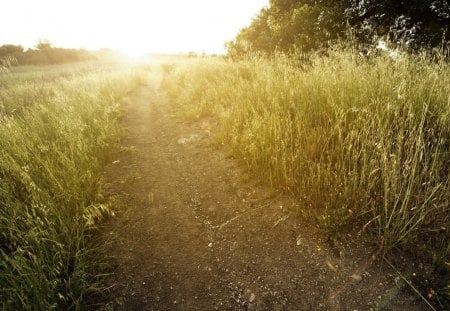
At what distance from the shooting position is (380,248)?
8.14 ft

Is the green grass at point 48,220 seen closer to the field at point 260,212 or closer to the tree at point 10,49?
the field at point 260,212

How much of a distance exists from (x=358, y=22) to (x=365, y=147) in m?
7.05

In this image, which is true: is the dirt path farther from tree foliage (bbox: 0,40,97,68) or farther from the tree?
the tree

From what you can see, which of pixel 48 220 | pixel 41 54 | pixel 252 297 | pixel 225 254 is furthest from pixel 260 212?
pixel 41 54

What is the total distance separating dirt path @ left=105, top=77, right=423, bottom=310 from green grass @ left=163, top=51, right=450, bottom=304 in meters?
0.30

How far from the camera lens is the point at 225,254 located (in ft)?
9.43

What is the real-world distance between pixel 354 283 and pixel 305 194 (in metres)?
1.08

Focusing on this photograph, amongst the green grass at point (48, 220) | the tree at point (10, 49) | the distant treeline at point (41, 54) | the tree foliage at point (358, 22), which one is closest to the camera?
the green grass at point (48, 220)

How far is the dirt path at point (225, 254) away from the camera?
7.70ft

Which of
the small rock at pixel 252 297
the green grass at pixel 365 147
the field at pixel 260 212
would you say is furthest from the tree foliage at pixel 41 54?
the small rock at pixel 252 297

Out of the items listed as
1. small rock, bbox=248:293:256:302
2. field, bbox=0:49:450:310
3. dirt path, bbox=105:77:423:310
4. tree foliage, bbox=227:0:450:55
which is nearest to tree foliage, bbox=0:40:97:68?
tree foliage, bbox=227:0:450:55

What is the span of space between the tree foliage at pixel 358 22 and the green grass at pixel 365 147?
2.44 metres

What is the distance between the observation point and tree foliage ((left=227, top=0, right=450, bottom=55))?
268 inches

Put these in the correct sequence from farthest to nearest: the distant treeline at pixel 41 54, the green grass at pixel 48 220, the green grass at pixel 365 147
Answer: the distant treeline at pixel 41 54 → the green grass at pixel 365 147 → the green grass at pixel 48 220
